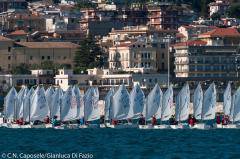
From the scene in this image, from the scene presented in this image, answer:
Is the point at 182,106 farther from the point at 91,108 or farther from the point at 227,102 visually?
the point at 91,108

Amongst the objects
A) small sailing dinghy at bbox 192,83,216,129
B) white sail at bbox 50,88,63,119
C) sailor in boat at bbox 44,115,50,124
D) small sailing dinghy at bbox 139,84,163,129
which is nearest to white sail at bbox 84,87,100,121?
white sail at bbox 50,88,63,119

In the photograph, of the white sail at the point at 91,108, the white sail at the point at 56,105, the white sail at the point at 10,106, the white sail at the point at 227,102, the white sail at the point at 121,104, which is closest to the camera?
the white sail at the point at 121,104

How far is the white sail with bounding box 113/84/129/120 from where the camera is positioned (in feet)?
448

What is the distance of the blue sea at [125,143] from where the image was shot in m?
102

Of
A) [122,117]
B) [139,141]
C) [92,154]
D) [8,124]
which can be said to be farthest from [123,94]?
[92,154]

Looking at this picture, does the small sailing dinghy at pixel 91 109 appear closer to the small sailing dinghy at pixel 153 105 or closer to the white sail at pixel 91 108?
the white sail at pixel 91 108

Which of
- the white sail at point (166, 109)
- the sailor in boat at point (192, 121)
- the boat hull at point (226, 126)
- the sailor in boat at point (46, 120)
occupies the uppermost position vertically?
the white sail at point (166, 109)

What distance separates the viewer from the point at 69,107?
458ft

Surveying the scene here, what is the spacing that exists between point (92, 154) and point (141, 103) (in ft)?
125

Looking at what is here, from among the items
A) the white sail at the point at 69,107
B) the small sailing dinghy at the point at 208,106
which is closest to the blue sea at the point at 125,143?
the small sailing dinghy at the point at 208,106

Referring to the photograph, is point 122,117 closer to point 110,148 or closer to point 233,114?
point 233,114

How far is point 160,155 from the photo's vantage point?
3947 inches

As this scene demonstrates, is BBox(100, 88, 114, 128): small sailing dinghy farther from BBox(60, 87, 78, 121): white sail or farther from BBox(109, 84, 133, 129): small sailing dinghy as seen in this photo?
BBox(60, 87, 78, 121): white sail

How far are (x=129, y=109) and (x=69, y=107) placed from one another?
529cm
